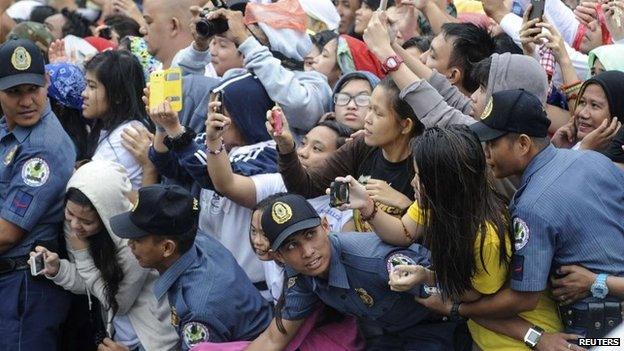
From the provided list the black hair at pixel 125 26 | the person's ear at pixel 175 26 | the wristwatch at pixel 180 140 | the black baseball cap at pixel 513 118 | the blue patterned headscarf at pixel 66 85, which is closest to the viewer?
the black baseball cap at pixel 513 118

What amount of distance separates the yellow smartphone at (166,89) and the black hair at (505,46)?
5.67 ft

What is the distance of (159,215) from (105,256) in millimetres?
587

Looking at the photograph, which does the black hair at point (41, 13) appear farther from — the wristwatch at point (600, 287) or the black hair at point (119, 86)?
the wristwatch at point (600, 287)

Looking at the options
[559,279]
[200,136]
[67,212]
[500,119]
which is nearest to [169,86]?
[200,136]

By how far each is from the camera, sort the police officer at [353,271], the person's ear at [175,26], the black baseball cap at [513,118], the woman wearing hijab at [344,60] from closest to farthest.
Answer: the black baseball cap at [513,118] < the police officer at [353,271] < the person's ear at [175,26] < the woman wearing hijab at [344,60]

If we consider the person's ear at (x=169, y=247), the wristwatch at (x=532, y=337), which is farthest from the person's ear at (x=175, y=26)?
the wristwatch at (x=532, y=337)

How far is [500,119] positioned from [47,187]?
2.49 meters

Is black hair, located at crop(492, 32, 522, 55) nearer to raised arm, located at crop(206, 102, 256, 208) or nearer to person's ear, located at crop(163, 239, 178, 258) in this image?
raised arm, located at crop(206, 102, 256, 208)

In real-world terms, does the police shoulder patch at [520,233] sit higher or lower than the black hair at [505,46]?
higher

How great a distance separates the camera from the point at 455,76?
5.11m

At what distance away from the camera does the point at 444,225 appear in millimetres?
3645

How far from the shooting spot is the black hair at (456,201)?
362 centimetres

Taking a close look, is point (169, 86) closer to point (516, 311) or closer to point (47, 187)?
point (47, 187)

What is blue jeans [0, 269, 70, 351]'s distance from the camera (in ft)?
16.7
